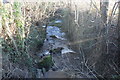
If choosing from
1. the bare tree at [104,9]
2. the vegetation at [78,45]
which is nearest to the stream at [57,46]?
the vegetation at [78,45]

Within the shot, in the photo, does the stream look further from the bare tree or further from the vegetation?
the bare tree

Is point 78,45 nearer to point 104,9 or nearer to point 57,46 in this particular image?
point 57,46

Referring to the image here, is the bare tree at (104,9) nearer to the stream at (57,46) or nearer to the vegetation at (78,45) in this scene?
the vegetation at (78,45)

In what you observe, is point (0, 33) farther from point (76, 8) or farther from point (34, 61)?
point (76, 8)

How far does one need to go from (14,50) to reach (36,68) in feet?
2.02

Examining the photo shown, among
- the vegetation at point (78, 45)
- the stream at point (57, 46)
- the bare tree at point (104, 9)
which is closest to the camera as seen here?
the vegetation at point (78, 45)

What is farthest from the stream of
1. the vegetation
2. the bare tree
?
the bare tree

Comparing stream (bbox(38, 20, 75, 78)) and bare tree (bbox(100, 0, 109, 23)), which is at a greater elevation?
bare tree (bbox(100, 0, 109, 23))

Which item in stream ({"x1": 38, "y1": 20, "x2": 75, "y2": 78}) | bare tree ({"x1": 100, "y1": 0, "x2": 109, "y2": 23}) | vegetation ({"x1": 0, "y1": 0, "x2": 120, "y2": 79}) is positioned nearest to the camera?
vegetation ({"x1": 0, "y1": 0, "x2": 120, "y2": 79})

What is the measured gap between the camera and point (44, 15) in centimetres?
605

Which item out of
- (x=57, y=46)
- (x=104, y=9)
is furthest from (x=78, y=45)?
(x=104, y=9)

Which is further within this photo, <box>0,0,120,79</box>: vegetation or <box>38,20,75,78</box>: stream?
<box>38,20,75,78</box>: stream

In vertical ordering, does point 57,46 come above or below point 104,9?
below

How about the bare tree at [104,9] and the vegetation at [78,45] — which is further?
the bare tree at [104,9]
